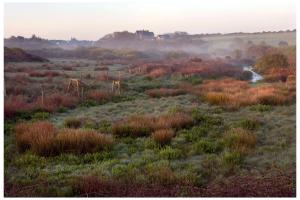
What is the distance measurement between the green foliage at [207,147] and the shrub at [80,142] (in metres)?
1.76

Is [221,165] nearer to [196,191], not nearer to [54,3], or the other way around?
[196,191]

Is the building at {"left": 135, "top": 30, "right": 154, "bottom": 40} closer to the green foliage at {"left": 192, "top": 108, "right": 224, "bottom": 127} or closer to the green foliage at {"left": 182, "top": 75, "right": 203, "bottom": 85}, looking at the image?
the green foliage at {"left": 182, "top": 75, "right": 203, "bottom": 85}

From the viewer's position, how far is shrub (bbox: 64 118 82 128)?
9.40 meters

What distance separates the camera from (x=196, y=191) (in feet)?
20.6

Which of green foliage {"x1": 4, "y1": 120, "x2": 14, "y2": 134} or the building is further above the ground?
→ the building

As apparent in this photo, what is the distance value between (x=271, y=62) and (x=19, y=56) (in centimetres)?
665

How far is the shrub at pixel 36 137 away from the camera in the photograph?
8.01 metres

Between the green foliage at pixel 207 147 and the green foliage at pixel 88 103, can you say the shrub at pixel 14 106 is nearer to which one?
the green foliage at pixel 88 103

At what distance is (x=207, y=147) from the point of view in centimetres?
813

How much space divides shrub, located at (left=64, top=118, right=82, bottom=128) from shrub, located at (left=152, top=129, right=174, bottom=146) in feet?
6.32

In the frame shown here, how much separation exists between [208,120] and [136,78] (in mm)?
2789

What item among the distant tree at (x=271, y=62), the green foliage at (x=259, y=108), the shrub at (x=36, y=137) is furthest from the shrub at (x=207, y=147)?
the distant tree at (x=271, y=62)

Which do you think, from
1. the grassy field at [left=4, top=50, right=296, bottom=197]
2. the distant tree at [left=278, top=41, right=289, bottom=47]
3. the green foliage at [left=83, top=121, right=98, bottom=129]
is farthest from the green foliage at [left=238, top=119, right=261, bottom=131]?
the green foliage at [left=83, top=121, right=98, bottom=129]

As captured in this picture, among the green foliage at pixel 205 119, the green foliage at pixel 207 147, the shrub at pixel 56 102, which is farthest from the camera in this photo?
the shrub at pixel 56 102
